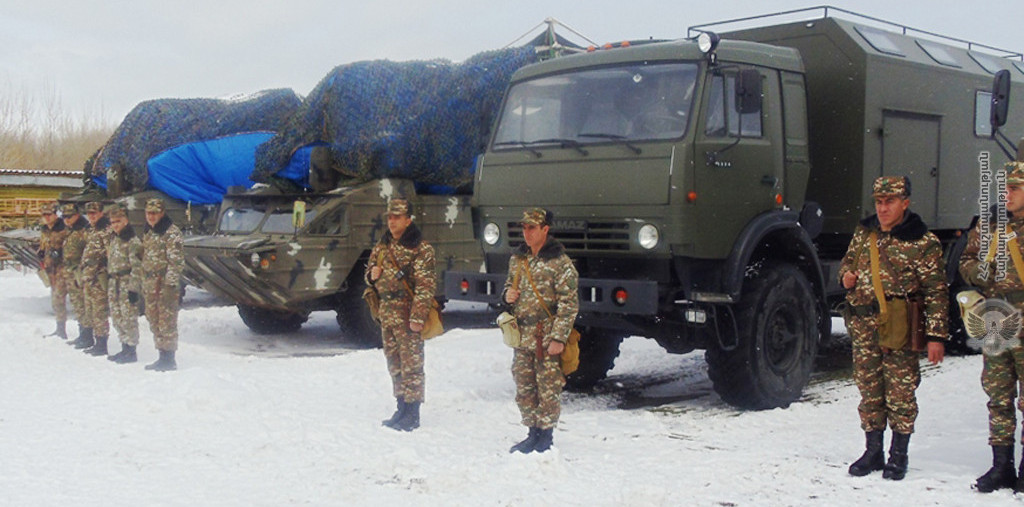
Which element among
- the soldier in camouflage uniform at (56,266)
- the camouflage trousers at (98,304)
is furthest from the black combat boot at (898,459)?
the soldier in camouflage uniform at (56,266)

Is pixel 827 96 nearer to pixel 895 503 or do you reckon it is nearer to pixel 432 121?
pixel 895 503

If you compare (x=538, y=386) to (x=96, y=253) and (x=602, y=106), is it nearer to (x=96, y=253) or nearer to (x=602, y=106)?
(x=602, y=106)

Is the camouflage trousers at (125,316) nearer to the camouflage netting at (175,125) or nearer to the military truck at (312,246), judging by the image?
the military truck at (312,246)

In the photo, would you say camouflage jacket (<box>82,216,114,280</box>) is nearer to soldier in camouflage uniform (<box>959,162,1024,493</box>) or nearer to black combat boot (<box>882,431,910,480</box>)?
black combat boot (<box>882,431,910,480</box>)

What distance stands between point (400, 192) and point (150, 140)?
→ 14.9 ft

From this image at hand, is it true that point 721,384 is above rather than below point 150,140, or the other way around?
below

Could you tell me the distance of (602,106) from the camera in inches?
283

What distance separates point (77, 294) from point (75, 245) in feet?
1.76

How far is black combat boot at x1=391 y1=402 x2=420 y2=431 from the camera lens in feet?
22.3

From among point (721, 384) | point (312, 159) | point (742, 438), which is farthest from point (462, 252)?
point (742, 438)

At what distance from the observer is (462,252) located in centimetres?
1224

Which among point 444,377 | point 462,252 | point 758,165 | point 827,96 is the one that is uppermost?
point 827,96

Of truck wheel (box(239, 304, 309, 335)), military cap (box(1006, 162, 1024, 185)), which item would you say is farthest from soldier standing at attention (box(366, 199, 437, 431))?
truck wheel (box(239, 304, 309, 335))

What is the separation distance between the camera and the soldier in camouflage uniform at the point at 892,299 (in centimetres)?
523
